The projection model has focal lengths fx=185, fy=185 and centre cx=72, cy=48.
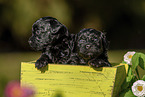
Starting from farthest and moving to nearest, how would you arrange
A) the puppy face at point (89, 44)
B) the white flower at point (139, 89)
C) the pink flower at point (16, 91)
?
the white flower at point (139, 89)
the puppy face at point (89, 44)
the pink flower at point (16, 91)

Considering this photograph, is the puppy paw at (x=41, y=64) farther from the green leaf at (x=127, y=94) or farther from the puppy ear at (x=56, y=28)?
the green leaf at (x=127, y=94)

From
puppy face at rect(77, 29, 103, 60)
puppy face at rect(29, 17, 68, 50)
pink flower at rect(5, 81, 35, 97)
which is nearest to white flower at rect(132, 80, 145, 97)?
puppy face at rect(77, 29, 103, 60)

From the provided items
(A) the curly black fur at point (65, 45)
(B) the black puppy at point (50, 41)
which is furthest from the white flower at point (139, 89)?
(B) the black puppy at point (50, 41)

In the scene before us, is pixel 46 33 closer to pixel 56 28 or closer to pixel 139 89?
pixel 56 28

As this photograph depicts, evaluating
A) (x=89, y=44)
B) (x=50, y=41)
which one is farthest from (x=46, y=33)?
(x=89, y=44)

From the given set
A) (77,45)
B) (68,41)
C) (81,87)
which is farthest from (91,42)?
(81,87)

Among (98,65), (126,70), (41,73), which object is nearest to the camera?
(98,65)

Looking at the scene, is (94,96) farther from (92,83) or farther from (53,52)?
(53,52)
